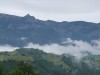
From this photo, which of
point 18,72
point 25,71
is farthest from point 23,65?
point 18,72

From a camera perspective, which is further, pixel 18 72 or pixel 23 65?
pixel 23 65

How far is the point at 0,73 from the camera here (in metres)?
126

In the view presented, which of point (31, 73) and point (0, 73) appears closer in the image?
point (0, 73)

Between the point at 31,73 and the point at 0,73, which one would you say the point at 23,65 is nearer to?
the point at 31,73

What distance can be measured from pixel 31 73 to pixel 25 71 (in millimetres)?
3109

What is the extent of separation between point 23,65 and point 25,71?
2.82 meters

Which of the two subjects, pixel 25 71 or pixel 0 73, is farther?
pixel 25 71

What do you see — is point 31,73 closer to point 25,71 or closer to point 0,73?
point 25,71

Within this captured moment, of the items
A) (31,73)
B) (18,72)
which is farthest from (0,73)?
(31,73)

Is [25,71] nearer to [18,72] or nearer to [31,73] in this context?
[31,73]

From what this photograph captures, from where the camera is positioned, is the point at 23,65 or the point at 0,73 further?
the point at 23,65

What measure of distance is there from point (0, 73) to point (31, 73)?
745 inches

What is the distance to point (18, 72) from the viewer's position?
130375 millimetres

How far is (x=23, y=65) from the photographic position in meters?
145
